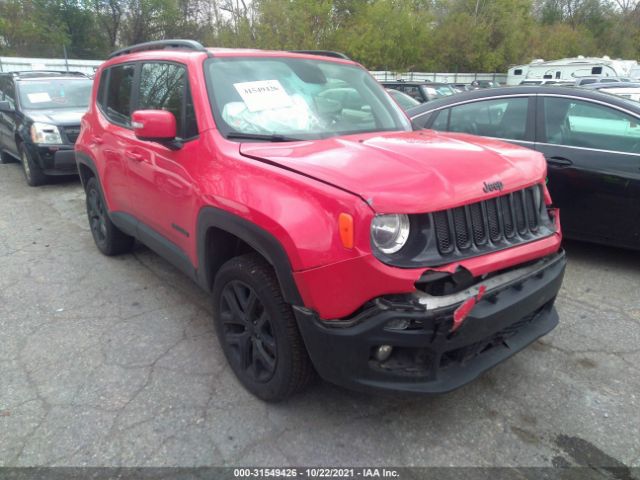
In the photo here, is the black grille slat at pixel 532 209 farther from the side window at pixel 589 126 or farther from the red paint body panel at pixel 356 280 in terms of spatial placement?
the side window at pixel 589 126

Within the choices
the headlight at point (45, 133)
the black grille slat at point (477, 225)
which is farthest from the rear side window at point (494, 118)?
the headlight at point (45, 133)

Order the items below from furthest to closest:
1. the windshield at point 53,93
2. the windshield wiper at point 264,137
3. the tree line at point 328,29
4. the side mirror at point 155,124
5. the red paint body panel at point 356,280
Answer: the tree line at point 328,29, the windshield at point 53,93, the side mirror at point 155,124, the windshield wiper at point 264,137, the red paint body panel at point 356,280

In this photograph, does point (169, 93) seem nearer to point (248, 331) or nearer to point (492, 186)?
point (248, 331)

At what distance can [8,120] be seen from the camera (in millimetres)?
8500

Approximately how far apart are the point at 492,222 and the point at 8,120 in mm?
9021

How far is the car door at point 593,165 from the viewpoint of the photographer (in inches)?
161

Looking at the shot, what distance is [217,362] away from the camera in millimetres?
3090

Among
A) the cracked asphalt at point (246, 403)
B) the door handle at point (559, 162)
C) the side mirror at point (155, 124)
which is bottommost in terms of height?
the cracked asphalt at point (246, 403)

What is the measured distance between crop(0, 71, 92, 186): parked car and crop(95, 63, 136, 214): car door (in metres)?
3.53

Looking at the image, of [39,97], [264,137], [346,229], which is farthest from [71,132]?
[346,229]

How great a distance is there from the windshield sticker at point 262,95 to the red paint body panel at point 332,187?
0.77 feet

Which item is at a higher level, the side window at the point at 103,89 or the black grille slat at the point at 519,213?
the side window at the point at 103,89

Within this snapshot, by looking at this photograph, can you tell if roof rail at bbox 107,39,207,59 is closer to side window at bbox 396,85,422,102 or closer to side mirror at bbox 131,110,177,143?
side mirror at bbox 131,110,177,143

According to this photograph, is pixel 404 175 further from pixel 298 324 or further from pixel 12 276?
pixel 12 276
